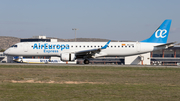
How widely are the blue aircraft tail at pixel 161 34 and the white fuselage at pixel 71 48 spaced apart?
0.99 m

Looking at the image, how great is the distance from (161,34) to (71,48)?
15.8m

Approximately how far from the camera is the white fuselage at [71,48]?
42406 millimetres

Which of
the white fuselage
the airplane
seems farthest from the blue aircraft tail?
the white fuselage

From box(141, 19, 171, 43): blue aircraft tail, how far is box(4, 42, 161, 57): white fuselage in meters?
0.99

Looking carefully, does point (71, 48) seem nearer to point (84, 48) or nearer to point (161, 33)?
point (84, 48)

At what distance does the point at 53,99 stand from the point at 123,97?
3.31 meters

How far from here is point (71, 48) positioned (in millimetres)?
42594

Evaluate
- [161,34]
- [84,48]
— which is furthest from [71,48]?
[161,34]

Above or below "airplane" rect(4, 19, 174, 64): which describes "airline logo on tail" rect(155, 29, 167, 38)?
above

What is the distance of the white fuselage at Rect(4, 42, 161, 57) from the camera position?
4241cm

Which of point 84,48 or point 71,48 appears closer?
point 71,48

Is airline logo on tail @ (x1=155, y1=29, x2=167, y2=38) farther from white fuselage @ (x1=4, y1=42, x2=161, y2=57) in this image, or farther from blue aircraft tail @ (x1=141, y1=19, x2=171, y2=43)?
white fuselage @ (x1=4, y1=42, x2=161, y2=57)

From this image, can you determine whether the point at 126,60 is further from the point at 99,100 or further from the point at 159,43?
the point at 99,100

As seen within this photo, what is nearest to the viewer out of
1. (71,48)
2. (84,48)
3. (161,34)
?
(71,48)
